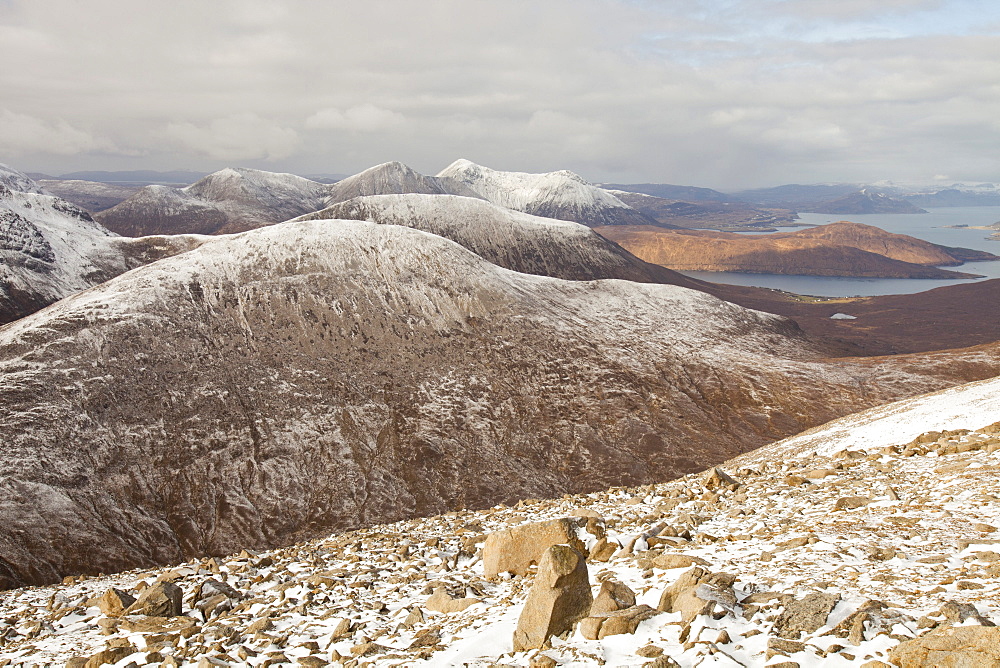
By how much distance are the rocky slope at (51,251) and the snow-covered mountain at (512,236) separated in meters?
47.0

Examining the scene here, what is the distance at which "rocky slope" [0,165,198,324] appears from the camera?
85.8 metres

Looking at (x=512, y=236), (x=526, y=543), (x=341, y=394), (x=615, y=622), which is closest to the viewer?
(x=615, y=622)

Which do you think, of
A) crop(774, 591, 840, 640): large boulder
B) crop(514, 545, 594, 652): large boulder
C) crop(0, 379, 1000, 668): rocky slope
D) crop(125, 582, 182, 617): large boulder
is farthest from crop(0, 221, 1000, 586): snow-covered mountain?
crop(774, 591, 840, 640): large boulder

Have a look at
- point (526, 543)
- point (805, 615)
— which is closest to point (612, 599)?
point (805, 615)

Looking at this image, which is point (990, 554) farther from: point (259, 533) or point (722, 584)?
point (259, 533)

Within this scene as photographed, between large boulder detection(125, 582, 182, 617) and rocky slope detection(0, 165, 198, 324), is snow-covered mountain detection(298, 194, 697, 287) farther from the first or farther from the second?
large boulder detection(125, 582, 182, 617)

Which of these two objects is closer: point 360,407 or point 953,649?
point 953,649

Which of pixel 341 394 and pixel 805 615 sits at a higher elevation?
pixel 805 615

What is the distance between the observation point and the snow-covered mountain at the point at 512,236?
5787 inches

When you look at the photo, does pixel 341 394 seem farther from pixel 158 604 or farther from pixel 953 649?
pixel 953 649

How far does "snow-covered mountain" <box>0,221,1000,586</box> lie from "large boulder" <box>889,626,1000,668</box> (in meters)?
36.1

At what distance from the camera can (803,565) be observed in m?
10.8

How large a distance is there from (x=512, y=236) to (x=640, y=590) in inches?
5743

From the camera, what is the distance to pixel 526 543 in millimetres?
13906
